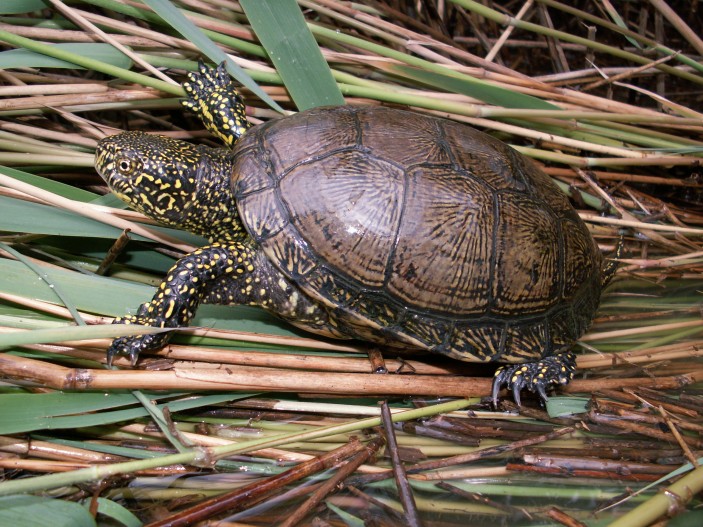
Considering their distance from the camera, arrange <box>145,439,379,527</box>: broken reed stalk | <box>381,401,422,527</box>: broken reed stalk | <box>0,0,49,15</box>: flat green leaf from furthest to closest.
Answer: <box>0,0,49,15</box>: flat green leaf, <box>381,401,422,527</box>: broken reed stalk, <box>145,439,379,527</box>: broken reed stalk

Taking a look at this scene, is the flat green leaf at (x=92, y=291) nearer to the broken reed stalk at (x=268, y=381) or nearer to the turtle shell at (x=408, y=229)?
the broken reed stalk at (x=268, y=381)

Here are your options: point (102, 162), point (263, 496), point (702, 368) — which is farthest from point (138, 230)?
point (702, 368)

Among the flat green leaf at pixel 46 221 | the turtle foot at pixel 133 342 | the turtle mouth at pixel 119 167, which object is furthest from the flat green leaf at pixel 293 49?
the turtle foot at pixel 133 342

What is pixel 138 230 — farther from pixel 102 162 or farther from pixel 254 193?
pixel 254 193

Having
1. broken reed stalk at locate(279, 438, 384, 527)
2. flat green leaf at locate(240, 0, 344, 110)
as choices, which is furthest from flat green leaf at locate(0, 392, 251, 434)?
flat green leaf at locate(240, 0, 344, 110)

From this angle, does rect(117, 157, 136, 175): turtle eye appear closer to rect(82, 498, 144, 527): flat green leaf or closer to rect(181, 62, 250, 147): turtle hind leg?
rect(181, 62, 250, 147): turtle hind leg
